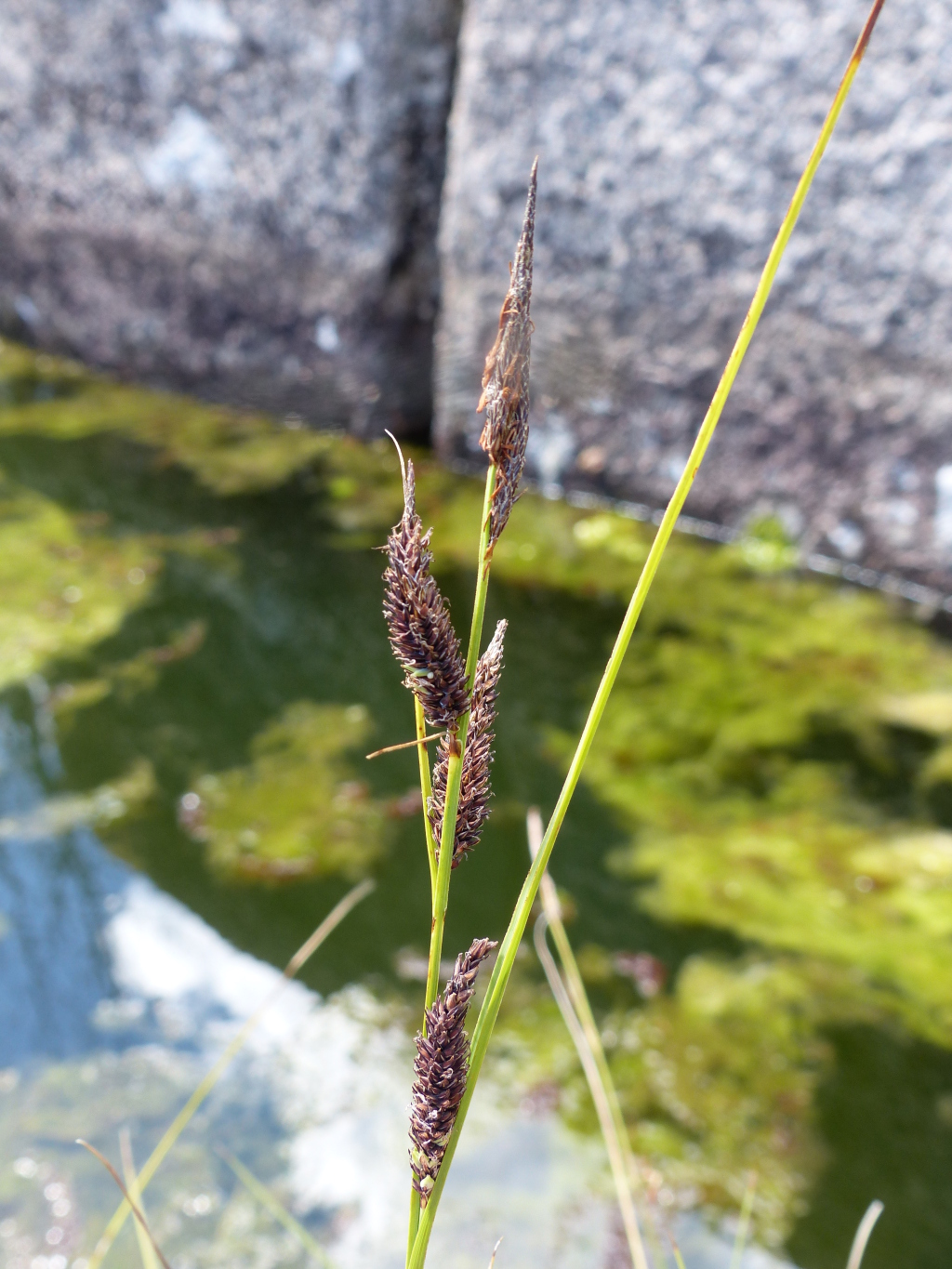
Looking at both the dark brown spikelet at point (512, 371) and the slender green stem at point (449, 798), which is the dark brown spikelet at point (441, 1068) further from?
the dark brown spikelet at point (512, 371)

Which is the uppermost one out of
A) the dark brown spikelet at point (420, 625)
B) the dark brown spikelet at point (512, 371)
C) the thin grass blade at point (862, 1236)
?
the dark brown spikelet at point (512, 371)

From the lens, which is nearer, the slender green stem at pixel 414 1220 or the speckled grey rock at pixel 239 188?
the slender green stem at pixel 414 1220

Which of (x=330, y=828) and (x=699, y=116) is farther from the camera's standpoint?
(x=699, y=116)

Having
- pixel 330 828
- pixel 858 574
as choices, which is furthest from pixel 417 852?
pixel 858 574

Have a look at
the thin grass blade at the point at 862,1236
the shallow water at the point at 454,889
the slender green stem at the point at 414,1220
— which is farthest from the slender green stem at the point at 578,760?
the shallow water at the point at 454,889

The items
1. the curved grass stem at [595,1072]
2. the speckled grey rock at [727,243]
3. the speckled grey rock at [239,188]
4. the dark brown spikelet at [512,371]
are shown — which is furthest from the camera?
the speckled grey rock at [239,188]

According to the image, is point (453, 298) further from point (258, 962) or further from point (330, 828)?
point (258, 962)

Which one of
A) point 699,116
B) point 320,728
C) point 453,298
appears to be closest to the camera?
point 320,728
